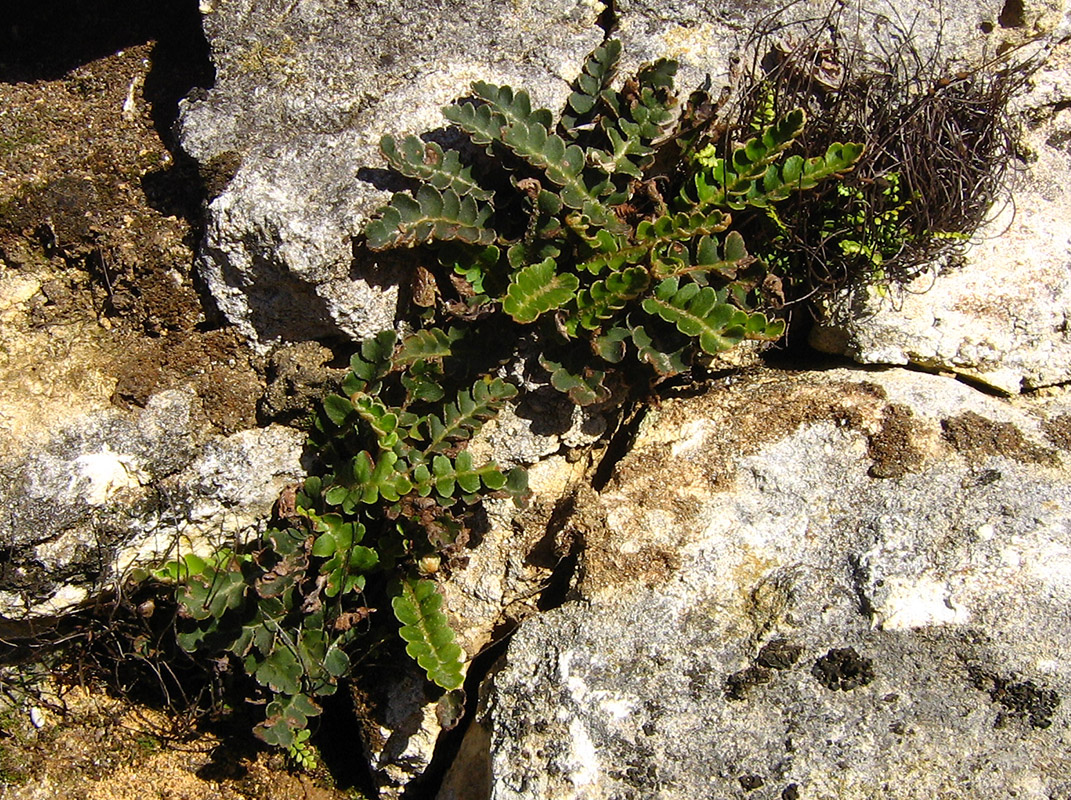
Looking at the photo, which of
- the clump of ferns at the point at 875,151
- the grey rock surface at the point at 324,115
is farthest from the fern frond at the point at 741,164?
the grey rock surface at the point at 324,115

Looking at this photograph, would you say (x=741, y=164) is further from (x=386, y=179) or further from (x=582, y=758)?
(x=582, y=758)

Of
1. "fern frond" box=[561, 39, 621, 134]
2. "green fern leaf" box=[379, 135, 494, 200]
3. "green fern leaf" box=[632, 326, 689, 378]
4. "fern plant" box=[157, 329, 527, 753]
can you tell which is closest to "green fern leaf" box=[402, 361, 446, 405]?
"fern plant" box=[157, 329, 527, 753]

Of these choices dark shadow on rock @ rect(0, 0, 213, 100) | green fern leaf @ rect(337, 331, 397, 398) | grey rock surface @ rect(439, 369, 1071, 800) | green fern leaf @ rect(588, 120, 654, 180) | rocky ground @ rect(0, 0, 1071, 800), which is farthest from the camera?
dark shadow on rock @ rect(0, 0, 213, 100)

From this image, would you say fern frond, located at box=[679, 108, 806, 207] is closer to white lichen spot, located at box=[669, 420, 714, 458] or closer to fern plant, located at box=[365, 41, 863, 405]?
fern plant, located at box=[365, 41, 863, 405]

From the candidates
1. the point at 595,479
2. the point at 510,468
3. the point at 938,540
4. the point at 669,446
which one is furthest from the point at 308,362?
the point at 938,540

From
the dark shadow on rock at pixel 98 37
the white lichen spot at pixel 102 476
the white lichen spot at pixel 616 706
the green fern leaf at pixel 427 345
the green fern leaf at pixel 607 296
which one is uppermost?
the dark shadow on rock at pixel 98 37

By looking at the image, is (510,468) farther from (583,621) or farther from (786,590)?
(786,590)

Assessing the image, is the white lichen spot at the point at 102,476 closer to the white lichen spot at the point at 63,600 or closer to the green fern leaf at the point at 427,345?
the white lichen spot at the point at 63,600

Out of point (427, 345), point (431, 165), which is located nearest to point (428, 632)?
point (427, 345)
